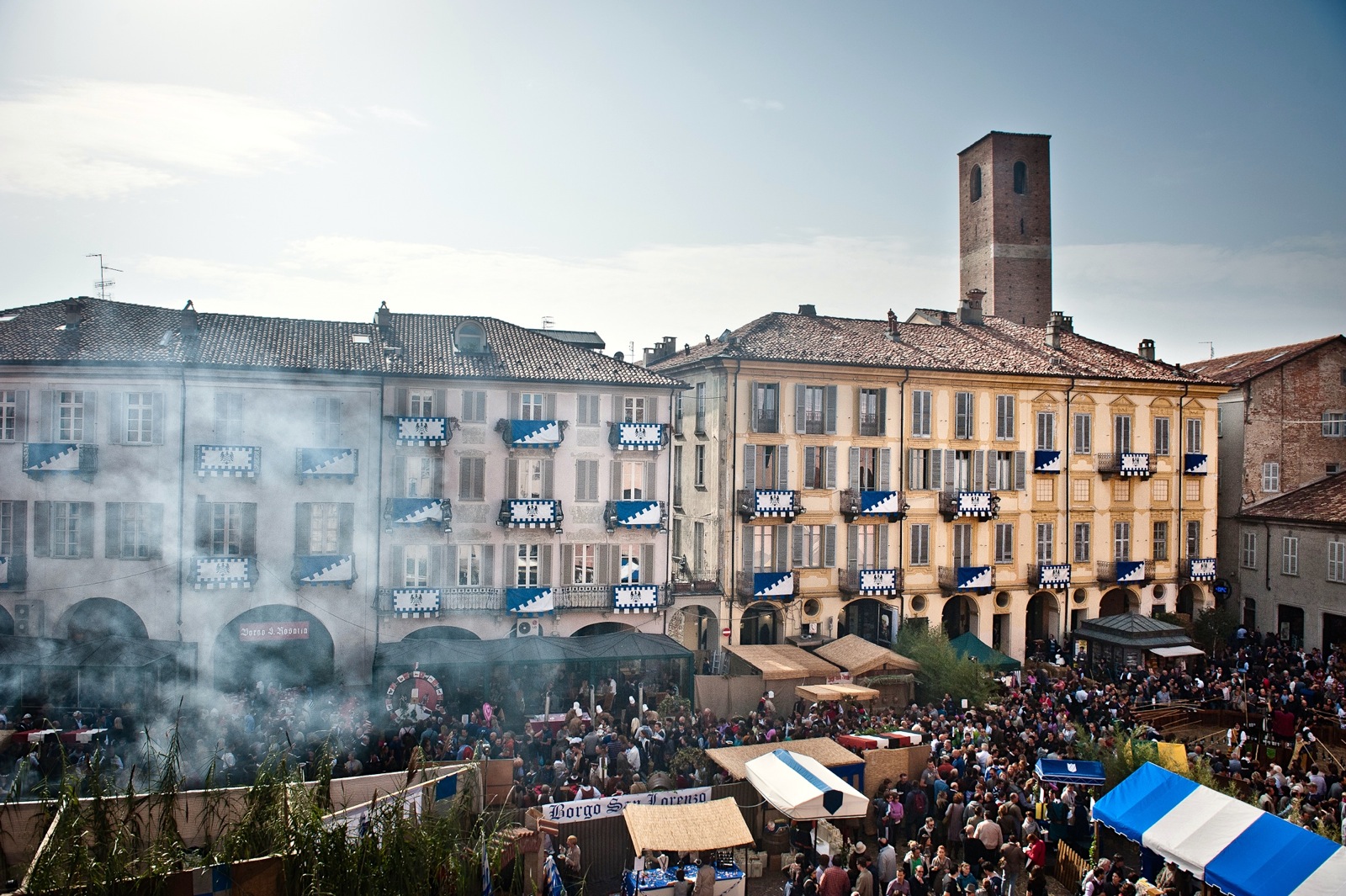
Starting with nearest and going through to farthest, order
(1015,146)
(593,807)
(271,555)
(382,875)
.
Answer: (382,875) → (593,807) → (271,555) → (1015,146)

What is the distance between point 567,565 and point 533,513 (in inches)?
82.8

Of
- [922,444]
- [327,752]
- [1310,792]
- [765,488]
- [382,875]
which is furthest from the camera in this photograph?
[922,444]

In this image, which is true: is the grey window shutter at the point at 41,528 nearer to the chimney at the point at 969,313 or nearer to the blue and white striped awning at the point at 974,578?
the blue and white striped awning at the point at 974,578

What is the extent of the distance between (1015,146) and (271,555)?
147 feet

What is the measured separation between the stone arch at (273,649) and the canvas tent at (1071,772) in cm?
2013

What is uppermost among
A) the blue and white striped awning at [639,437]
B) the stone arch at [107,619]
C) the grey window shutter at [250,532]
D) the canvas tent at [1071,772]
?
the blue and white striped awning at [639,437]

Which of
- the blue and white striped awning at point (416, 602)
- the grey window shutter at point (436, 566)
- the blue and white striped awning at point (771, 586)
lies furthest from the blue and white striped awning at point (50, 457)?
the blue and white striped awning at point (771, 586)

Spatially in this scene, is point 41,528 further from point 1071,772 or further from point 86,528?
point 1071,772

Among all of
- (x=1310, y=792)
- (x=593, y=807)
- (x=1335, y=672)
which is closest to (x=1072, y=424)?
(x=1335, y=672)

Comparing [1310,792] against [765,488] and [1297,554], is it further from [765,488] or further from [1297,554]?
[1297,554]

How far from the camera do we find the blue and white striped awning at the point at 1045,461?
37.8 metres

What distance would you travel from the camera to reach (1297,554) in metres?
37.7

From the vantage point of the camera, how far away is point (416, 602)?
29594 millimetres

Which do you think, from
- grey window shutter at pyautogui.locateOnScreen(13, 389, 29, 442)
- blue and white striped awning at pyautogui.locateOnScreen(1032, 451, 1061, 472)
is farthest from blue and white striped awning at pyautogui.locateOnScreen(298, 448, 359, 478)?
blue and white striped awning at pyautogui.locateOnScreen(1032, 451, 1061, 472)
